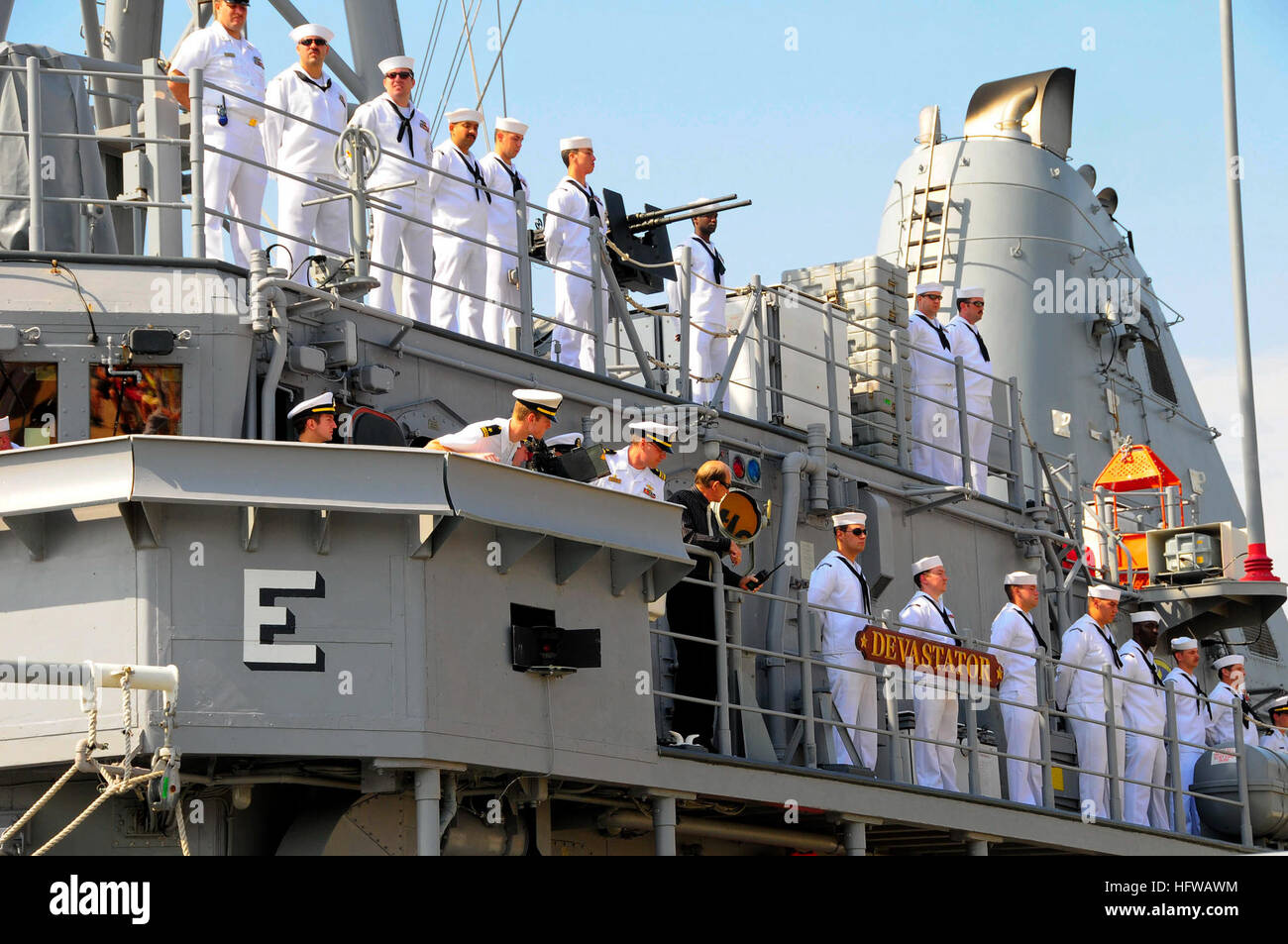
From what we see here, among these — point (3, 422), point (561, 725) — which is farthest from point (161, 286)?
point (561, 725)

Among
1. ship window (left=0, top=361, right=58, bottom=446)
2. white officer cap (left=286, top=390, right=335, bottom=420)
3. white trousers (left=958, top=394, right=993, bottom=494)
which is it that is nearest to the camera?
white officer cap (left=286, top=390, right=335, bottom=420)

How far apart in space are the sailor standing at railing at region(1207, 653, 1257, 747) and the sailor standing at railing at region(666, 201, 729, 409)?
4.28 meters

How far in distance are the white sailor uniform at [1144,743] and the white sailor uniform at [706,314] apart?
335cm

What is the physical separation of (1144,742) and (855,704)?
3101mm

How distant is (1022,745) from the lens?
12.2 metres

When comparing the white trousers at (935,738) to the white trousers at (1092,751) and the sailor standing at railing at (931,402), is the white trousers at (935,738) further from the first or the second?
the sailor standing at railing at (931,402)

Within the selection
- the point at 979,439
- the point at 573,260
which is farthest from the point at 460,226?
the point at 979,439

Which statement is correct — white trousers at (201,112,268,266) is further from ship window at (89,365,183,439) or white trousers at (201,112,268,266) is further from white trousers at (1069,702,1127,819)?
white trousers at (1069,702,1127,819)

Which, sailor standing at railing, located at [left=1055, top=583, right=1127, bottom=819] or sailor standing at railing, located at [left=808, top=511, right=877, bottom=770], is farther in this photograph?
sailor standing at railing, located at [left=1055, top=583, right=1127, bottom=819]

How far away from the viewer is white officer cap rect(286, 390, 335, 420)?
845 cm

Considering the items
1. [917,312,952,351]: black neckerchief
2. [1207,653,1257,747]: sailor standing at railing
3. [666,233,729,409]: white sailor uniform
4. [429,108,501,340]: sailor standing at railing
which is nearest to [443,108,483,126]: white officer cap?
[429,108,501,340]: sailor standing at railing

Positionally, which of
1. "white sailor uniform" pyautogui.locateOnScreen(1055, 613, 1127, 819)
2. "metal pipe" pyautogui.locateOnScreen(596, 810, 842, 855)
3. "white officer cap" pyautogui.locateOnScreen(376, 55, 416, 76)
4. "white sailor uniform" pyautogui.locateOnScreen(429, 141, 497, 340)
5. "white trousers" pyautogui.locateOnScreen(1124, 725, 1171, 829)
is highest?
"white officer cap" pyautogui.locateOnScreen(376, 55, 416, 76)

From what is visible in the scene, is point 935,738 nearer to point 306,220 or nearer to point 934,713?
point 934,713
